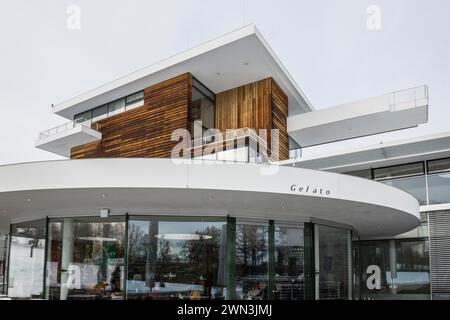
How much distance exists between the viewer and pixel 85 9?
13.5 meters

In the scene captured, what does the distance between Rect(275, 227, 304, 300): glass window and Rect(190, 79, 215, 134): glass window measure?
854cm

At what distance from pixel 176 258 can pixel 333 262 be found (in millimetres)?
4803

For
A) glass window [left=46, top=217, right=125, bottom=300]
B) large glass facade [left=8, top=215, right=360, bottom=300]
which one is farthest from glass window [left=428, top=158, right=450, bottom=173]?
glass window [left=46, top=217, right=125, bottom=300]

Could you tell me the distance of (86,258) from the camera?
11.7m

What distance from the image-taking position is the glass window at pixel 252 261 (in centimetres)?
1163

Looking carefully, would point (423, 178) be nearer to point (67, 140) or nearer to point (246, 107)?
point (246, 107)

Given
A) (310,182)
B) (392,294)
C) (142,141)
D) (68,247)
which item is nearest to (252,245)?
(310,182)

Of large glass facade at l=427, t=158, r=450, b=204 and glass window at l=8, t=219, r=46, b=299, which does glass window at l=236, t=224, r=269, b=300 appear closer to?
glass window at l=8, t=219, r=46, b=299

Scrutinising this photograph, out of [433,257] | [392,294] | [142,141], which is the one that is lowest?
[392,294]

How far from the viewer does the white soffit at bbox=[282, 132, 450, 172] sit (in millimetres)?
16484

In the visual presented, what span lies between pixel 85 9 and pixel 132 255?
23.2ft

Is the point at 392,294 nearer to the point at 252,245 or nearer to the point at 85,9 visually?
the point at 252,245

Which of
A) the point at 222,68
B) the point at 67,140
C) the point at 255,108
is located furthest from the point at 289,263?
the point at 67,140

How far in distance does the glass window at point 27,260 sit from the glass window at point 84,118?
10.4 metres
